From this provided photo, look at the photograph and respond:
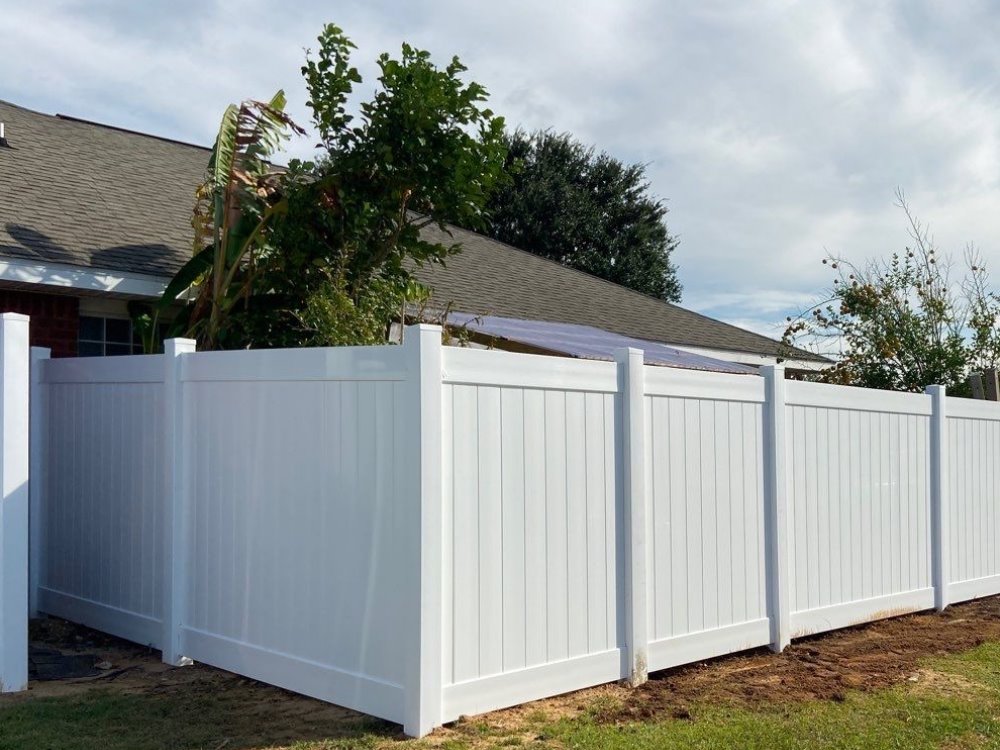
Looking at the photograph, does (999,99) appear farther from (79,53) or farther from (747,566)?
(79,53)

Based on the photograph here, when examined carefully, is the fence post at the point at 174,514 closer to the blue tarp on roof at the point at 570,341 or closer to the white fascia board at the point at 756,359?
the blue tarp on roof at the point at 570,341

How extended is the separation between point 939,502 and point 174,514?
21.9ft

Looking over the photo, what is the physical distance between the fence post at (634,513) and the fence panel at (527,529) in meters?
0.08

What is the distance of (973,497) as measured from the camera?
10.1 meters

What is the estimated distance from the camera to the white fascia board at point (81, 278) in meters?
8.50

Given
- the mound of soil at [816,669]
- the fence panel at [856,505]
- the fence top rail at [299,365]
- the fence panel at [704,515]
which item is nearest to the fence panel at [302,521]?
the fence top rail at [299,365]

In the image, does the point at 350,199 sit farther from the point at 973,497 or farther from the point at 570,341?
the point at 973,497

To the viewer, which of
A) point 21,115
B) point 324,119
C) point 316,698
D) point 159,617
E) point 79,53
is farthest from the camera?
point 21,115

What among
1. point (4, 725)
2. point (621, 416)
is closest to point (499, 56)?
point (621, 416)

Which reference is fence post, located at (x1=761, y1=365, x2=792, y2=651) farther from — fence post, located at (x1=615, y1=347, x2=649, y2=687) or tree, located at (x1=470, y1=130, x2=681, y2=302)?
tree, located at (x1=470, y1=130, x2=681, y2=302)

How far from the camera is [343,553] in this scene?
19.1ft

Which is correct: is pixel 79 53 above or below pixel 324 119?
above

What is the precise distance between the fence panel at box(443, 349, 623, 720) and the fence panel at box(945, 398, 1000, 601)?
479 centimetres

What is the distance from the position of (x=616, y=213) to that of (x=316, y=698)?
31418mm
